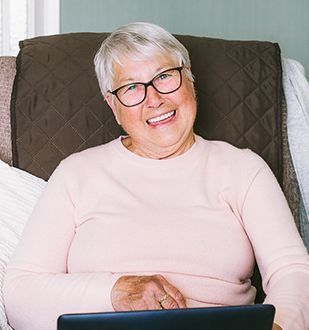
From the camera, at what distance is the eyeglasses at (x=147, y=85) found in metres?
1.60

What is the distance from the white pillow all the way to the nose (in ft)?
1.21

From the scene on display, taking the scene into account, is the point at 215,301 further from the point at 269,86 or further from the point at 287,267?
the point at 269,86

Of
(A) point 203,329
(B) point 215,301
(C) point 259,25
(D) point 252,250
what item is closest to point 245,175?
(D) point 252,250

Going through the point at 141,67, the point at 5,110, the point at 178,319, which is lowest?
the point at 5,110

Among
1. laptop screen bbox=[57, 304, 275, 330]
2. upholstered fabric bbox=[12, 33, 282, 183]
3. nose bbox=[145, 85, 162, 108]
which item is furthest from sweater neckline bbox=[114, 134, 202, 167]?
laptop screen bbox=[57, 304, 275, 330]

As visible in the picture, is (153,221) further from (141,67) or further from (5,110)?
(5,110)

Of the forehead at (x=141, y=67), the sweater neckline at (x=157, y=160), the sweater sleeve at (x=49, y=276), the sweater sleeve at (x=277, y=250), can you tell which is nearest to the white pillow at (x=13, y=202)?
the sweater sleeve at (x=49, y=276)

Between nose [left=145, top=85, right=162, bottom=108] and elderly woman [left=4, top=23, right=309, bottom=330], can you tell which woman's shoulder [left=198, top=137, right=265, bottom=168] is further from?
nose [left=145, top=85, right=162, bottom=108]

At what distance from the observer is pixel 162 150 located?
162 cm

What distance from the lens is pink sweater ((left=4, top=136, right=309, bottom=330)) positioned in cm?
143

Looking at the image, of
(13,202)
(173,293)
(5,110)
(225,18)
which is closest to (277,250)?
(173,293)

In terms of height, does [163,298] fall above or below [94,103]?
below

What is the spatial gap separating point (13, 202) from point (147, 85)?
0.41 meters

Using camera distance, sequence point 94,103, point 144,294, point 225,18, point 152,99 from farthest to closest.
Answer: point 225,18
point 94,103
point 152,99
point 144,294
